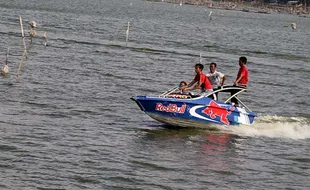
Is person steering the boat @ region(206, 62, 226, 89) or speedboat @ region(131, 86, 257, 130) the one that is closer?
speedboat @ region(131, 86, 257, 130)

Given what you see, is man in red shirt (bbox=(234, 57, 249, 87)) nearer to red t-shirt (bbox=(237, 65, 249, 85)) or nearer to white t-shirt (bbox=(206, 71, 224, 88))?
red t-shirt (bbox=(237, 65, 249, 85))

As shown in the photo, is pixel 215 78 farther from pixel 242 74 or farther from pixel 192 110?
pixel 192 110

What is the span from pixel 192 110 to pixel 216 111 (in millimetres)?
911

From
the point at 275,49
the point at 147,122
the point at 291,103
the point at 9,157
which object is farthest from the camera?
the point at 275,49

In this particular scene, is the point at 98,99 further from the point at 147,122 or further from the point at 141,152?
the point at 141,152

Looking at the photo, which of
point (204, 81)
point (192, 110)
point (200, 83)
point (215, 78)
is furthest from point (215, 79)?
point (192, 110)

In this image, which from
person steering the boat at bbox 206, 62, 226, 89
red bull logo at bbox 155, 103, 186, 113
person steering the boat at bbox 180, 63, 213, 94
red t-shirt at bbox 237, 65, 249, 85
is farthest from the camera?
red t-shirt at bbox 237, 65, 249, 85

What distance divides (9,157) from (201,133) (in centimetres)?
748

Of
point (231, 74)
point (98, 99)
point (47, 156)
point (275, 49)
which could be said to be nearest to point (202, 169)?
point (47, 156)

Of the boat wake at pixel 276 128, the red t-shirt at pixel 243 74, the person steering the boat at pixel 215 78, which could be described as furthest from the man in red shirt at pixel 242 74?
the boat wake at pixel 276 128

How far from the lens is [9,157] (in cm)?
2002

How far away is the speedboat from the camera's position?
2456 cm

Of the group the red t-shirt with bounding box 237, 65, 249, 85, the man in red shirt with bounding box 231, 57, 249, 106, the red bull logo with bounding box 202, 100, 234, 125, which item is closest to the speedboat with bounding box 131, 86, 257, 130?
the red bull logo with bounding box 202, 100, 234, 125

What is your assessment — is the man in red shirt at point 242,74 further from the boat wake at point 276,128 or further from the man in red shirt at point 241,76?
the boat wake at point 276,128
